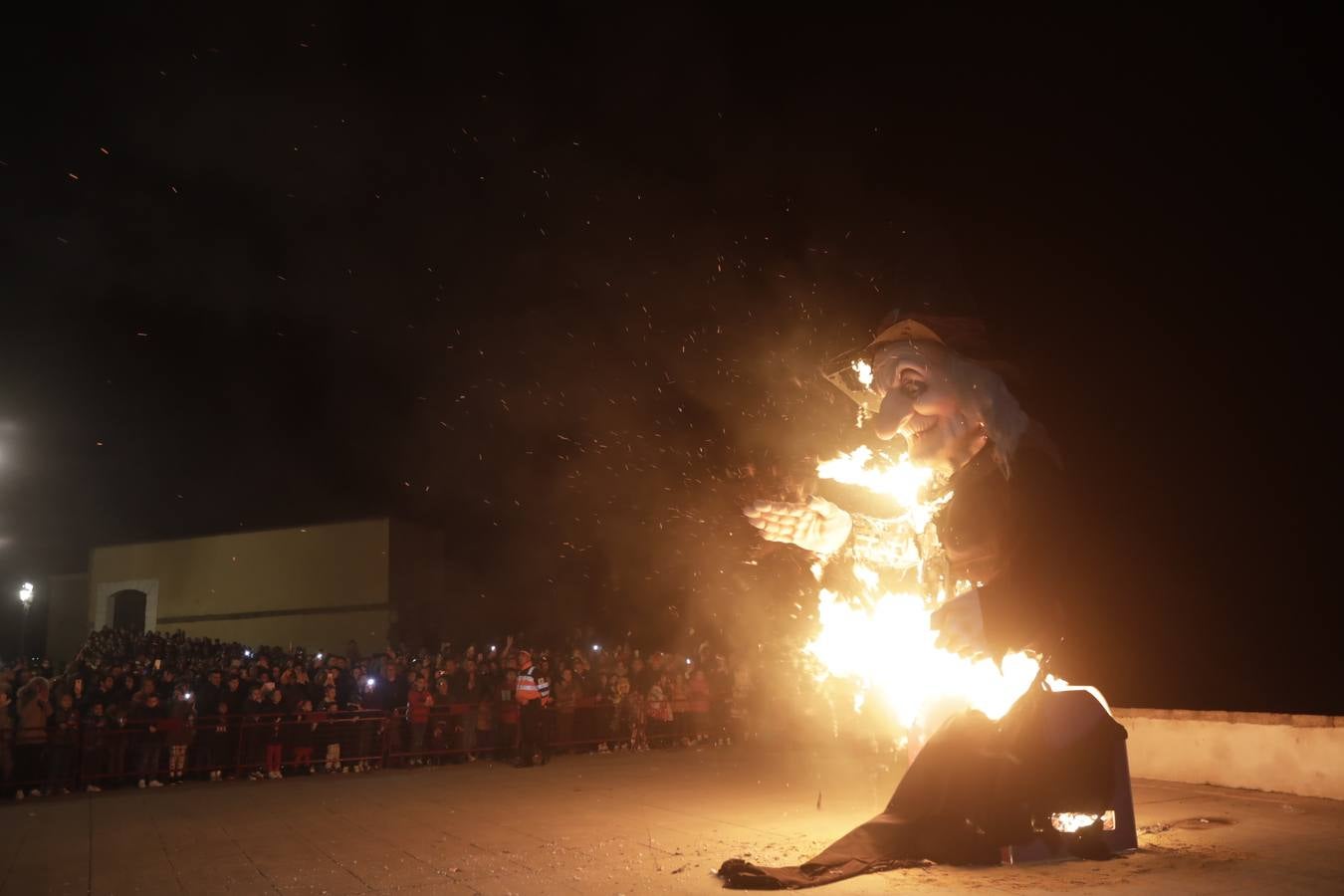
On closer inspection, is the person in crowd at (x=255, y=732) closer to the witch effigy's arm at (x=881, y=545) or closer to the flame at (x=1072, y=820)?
the witch effigy's arm at (x=881, y=545)

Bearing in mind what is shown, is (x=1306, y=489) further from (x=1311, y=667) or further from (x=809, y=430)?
(x=809, y=430)

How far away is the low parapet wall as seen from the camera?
33.6 ft

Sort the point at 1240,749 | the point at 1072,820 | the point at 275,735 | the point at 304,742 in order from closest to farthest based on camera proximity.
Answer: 1. the point at 1072,820
2. the point at 1240,749
3. the point at 275,735
4. the point at 304,742

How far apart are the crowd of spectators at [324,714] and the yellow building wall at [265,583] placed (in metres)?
6.69

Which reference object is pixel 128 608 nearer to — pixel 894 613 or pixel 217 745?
pixel 217 745

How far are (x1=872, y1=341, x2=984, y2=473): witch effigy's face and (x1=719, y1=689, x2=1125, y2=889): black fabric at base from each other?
7.25 feet

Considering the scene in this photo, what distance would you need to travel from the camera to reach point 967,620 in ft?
26.7

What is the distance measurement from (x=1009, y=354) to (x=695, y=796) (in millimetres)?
6419

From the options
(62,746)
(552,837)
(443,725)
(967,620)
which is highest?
(967,620)

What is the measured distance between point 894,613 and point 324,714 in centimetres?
979

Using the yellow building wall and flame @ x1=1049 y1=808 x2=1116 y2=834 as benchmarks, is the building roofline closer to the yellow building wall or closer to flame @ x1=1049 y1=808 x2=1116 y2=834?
the yellow building wall

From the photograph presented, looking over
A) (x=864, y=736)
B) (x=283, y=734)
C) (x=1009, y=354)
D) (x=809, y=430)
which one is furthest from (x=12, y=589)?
(x=1009, y=354)

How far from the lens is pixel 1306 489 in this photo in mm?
10891

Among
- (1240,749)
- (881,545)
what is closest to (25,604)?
(881,545)
